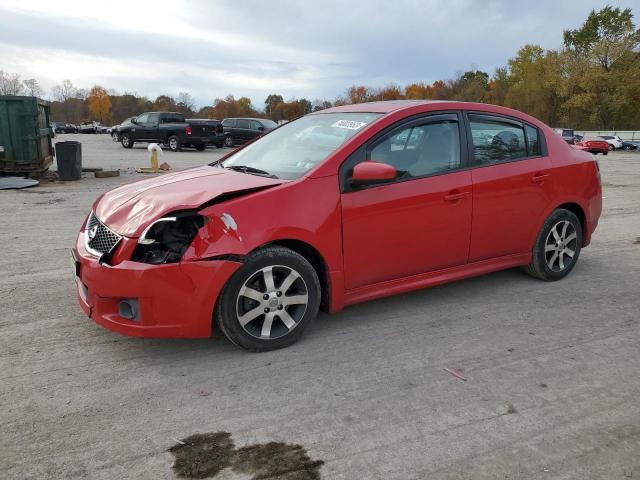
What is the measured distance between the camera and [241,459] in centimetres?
→ 255

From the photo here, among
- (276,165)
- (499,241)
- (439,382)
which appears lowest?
(439,382)

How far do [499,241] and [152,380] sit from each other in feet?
9.98

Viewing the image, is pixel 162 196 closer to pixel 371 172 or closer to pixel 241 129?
pixel 371 172

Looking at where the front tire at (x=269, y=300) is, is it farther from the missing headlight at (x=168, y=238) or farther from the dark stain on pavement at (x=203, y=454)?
the dark stain on pavement at (x=203, y=454)

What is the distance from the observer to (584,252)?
635cm

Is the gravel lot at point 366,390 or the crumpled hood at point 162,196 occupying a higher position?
the crumpled hood at point 162,196

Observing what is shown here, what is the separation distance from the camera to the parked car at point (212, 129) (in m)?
25.4

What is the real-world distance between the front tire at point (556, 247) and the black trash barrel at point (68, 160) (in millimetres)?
11514

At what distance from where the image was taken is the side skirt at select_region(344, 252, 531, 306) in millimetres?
3998

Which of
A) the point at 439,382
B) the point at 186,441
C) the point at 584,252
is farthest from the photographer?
the point at 584,252

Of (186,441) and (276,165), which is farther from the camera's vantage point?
(276,165)

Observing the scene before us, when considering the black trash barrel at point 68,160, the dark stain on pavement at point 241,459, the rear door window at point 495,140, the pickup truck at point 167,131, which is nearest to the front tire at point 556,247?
the rear door window at point 495,140

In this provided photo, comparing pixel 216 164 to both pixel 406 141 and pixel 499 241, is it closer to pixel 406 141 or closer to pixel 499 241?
pixel 406 141

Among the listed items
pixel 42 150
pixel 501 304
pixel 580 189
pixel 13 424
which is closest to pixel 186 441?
pixel 13 424
